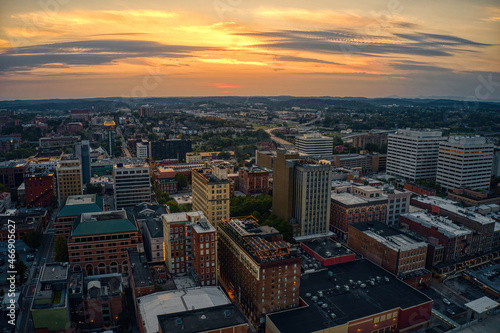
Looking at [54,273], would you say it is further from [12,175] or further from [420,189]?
[420,189]

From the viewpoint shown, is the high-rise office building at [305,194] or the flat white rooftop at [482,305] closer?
the flat white rooftop at [482,305]

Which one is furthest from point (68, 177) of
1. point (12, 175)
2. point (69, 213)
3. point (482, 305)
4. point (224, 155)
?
point (482, 305)

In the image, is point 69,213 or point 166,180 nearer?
point 69,213

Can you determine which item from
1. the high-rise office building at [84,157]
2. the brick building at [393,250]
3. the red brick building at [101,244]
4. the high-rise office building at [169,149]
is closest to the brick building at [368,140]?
the high-rise office building at [169,149]

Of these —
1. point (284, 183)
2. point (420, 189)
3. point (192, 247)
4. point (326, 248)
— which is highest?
point (284, 183)

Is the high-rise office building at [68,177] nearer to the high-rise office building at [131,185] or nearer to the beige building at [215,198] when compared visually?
the high-rise office building at [131,185]

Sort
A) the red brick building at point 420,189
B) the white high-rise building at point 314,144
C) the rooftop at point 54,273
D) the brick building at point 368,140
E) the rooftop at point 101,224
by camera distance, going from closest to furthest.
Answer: the rooftop at point 54,273
the rooftop at point 101,224
the red brick building at point 420,189
the white high-rise building at point 314,144
the brick building at point 368,140

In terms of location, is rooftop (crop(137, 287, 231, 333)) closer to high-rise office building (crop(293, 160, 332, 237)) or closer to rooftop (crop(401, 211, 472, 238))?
high-rise office building (crop(293, 160, 332, 237))
